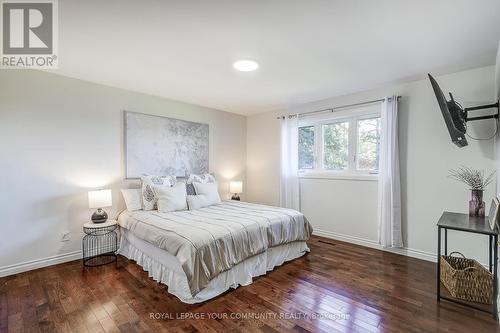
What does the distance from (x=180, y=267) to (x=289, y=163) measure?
9.02ft

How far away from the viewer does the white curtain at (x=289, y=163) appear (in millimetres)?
4309

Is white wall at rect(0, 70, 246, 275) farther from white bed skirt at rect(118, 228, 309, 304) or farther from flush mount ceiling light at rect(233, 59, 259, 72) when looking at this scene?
flush mount ceiling light at rect(233, 59, 259, 72)

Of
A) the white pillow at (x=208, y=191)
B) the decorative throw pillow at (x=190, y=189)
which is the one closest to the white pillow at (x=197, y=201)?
the white pillow at (x=208, y=191)

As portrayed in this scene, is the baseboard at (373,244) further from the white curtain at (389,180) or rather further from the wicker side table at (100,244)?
→ the wicker side table at (100,244)

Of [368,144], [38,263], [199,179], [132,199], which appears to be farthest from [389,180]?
[38,263]

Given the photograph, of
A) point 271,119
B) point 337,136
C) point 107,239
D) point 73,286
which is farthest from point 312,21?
point 107,239

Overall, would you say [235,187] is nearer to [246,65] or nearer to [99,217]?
[99,217]

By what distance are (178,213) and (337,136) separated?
9.07 ft

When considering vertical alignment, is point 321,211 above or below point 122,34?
below

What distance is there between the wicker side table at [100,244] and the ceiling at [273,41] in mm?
1940

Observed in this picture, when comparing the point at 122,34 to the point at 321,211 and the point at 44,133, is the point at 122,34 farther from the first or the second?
the point at 321,211

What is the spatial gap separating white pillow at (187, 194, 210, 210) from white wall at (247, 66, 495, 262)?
216cm

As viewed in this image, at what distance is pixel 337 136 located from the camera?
157 inches

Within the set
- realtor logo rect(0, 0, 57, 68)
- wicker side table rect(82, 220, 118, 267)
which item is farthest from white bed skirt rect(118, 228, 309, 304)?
realtor logo rect(0, 0, 57, 68)
